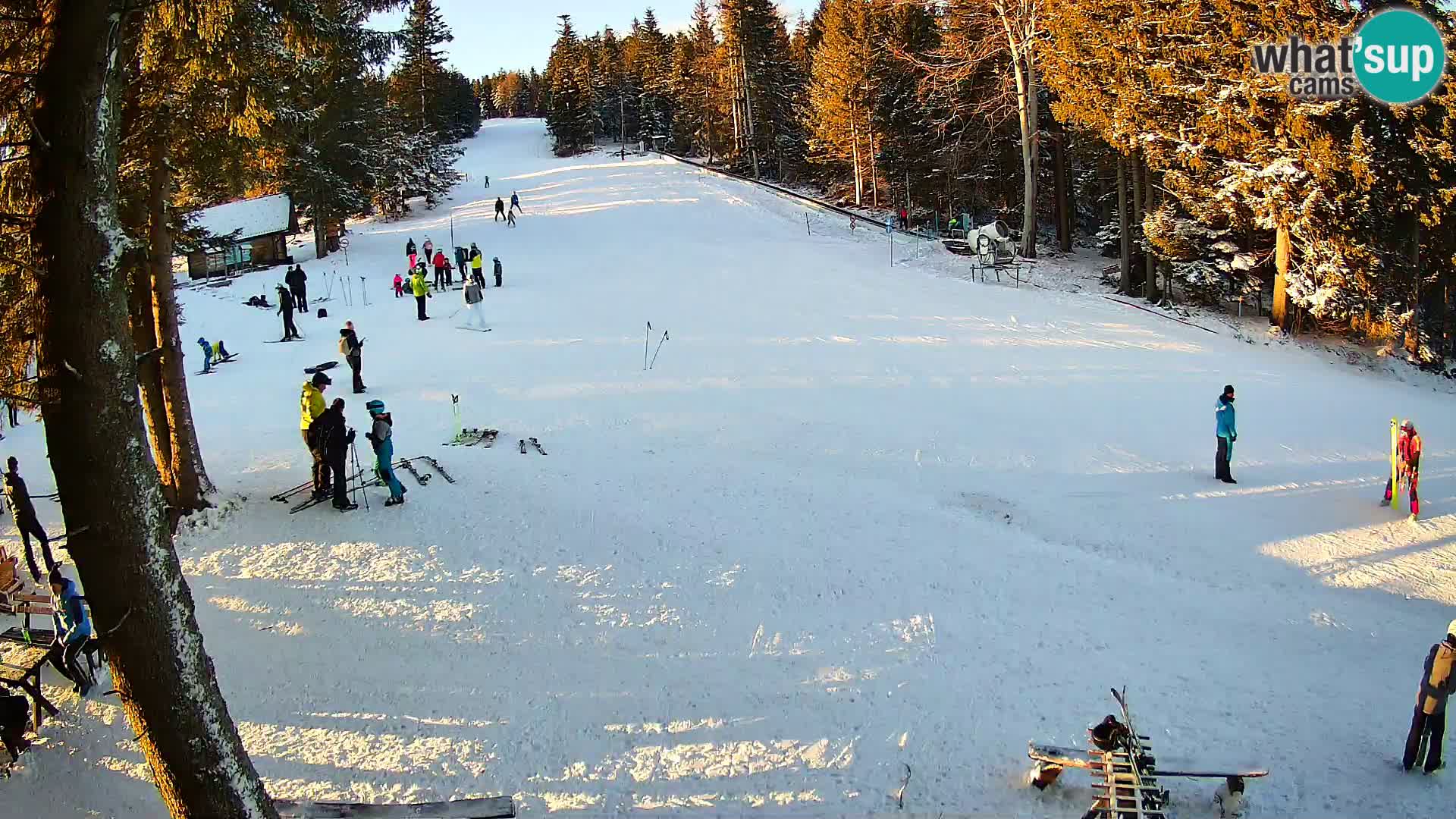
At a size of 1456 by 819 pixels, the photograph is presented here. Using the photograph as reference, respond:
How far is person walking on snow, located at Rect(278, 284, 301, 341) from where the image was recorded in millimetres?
20984

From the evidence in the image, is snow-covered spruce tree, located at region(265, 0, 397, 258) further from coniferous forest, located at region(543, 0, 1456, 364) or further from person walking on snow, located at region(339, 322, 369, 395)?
coniferous forest, located at region(543, 0, 1456, 364)

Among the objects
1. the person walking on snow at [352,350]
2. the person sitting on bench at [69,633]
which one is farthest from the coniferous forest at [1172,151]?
the person sitting on bench at [69,633]

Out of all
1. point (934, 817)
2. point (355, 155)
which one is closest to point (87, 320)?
point (934, 817)

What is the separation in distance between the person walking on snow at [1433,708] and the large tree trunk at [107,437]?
8.75 meters

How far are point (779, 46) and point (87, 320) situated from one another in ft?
197

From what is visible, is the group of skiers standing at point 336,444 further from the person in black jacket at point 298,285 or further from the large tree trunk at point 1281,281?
the large tree trunk at point 1281,281

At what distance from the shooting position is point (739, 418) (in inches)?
620

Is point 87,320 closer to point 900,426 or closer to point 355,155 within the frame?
point 900,426

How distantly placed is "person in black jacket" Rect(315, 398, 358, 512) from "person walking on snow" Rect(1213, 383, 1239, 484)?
12.3m

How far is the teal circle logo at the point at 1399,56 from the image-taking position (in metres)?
21.5

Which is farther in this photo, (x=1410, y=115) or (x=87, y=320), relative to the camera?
(x=1410, y=115)

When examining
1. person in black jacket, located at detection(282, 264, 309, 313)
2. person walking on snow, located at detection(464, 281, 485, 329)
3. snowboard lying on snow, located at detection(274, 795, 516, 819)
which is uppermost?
person in black jacket, located at detection(282, 264, 309, 313)

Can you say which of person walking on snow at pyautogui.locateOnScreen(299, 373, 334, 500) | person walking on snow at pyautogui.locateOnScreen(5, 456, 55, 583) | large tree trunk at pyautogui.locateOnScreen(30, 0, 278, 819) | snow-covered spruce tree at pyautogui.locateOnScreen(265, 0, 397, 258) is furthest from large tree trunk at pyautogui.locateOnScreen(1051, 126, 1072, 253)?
large tree trunk at pyautogui.locateOnScreen(30, 0, 278, 819)

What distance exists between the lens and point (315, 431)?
11.8 m
